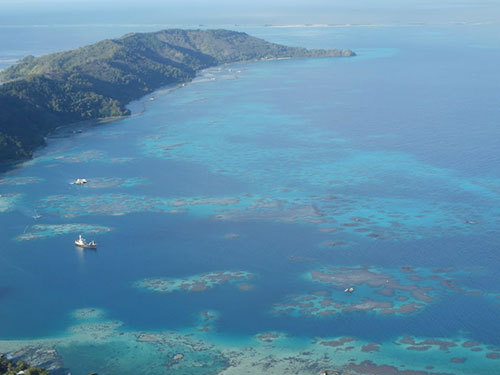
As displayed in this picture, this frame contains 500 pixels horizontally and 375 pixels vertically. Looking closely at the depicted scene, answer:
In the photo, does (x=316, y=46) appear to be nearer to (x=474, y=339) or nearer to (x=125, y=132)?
(x=125, y=132)

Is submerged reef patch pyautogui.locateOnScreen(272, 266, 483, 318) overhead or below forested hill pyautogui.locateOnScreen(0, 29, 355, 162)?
below

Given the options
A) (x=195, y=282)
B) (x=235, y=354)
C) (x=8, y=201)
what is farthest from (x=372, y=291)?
(x=8, y=201)

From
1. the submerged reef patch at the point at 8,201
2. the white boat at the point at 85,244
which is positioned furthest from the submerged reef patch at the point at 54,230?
the submerged reef patch at the point at 8,201

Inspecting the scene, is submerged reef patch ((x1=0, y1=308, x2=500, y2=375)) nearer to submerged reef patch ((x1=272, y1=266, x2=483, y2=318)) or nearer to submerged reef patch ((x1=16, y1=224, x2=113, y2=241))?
submerged reef patch ((x1=272, y1=266, x2=483, y2=318))

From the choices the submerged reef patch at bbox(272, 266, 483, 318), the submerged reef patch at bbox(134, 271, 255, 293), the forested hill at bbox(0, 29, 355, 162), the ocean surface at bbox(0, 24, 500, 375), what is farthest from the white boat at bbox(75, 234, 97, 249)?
the forested hill at bbox(0, 29, 355, 162)

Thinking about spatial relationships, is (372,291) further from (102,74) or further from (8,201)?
(102,74)

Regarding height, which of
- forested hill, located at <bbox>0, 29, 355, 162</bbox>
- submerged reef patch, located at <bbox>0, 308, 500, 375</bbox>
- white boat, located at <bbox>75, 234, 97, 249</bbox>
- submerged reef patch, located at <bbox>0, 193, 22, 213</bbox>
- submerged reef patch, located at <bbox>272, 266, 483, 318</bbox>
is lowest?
submerged reef patch, located at <bbox>0, 308, 500, 375</bbox>

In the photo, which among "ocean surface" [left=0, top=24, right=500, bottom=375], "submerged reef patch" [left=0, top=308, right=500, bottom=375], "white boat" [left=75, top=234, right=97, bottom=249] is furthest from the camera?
"white boat" [left=75, top=234, right=97, bottom=249]
